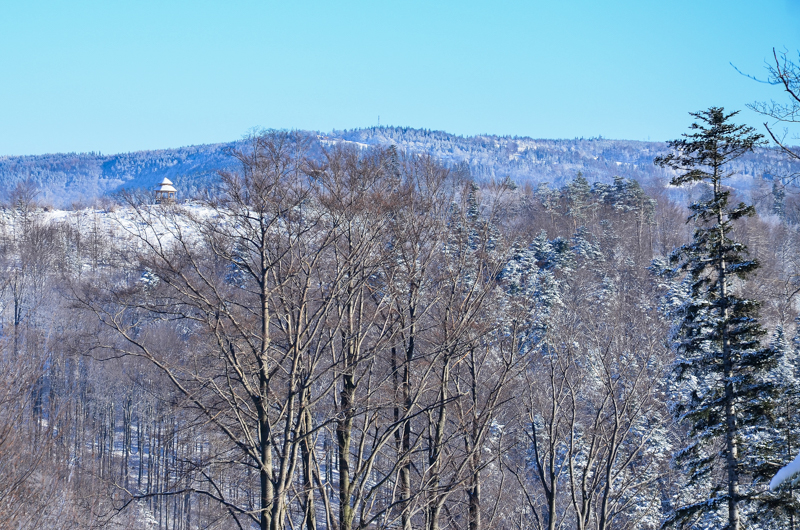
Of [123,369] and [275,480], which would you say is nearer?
[275,480]

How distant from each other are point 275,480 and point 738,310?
32.5ft

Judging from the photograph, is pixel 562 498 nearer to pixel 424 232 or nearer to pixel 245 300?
pixel 424 232

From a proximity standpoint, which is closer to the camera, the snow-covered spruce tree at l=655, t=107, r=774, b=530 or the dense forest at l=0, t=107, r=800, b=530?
the dense forest at l=0, t=107, r=800, b=530

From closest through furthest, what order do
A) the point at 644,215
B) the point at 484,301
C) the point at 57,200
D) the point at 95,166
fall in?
the point at 484,301 → the point at 644,215 → the point at 57,200 → the point at 95,166

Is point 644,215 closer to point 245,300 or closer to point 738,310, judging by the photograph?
point 738,310

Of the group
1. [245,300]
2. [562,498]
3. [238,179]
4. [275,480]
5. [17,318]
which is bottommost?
[562,498]

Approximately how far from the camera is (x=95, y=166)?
188000mm

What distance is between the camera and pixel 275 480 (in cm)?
890

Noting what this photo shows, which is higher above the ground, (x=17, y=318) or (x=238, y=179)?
(x=238, y=179)

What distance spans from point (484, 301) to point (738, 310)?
5.21 meters

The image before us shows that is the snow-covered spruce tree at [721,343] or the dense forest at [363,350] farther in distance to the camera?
the snow-covered spruce tree at [721,343]

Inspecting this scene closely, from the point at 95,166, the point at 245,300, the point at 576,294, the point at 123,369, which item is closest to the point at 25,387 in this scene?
the point at 245,300

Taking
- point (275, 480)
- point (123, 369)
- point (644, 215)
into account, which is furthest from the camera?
point (644, 215)

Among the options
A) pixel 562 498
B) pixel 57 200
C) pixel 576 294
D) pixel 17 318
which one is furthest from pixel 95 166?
pixel 562 498
